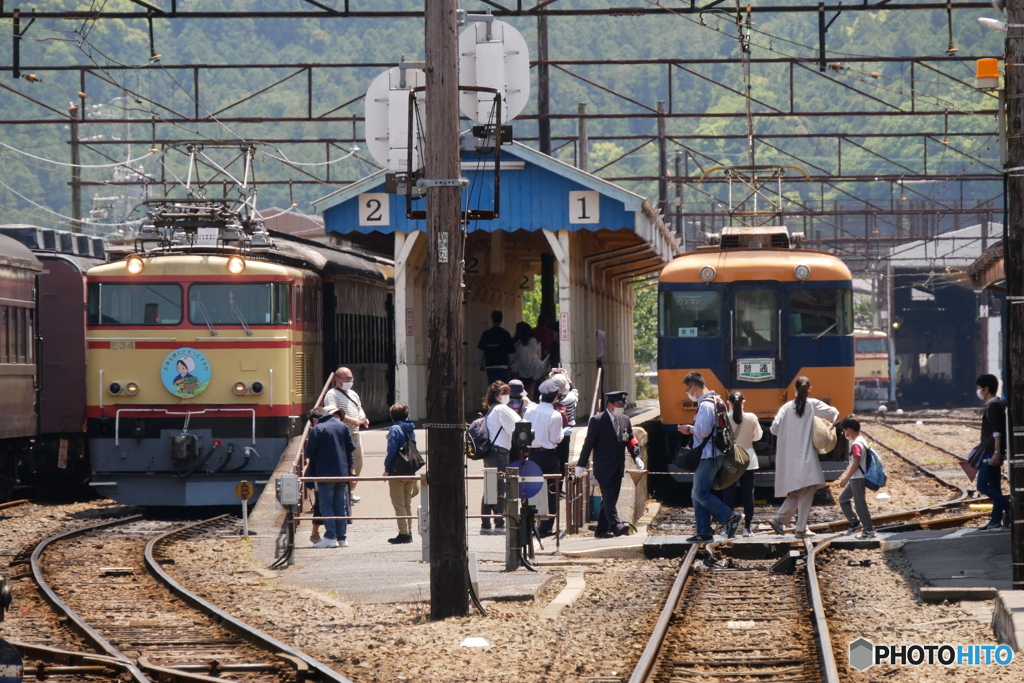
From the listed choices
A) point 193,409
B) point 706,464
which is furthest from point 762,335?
point 193,409

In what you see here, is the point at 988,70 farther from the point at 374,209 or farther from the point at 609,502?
the point at 374,209

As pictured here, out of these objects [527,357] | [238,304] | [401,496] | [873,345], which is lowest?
[401,496]

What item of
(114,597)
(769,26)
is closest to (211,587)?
(114,597)

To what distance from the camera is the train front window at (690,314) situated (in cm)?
1941

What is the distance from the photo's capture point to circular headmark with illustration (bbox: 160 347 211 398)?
18.6 meters

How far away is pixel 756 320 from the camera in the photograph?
1934 cm

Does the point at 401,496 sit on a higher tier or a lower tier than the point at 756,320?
lower

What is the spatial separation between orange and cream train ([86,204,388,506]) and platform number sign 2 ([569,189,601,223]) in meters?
4.58

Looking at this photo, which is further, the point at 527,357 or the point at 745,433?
the point at 527,357

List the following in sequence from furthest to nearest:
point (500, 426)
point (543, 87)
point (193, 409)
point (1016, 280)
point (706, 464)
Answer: point (543, 87) < point (193, 409) < point (500, 426) < point (706, 464) < point (1016, 280)

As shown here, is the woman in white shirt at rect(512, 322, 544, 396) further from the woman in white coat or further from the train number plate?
the woman in white coat

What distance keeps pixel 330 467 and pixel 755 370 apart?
6.92 m

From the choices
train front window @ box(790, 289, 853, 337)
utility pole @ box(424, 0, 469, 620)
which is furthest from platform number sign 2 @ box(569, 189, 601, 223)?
utility pole @ box(424, 0, 469, 620)

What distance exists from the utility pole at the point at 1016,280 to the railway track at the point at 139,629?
5.37 m
